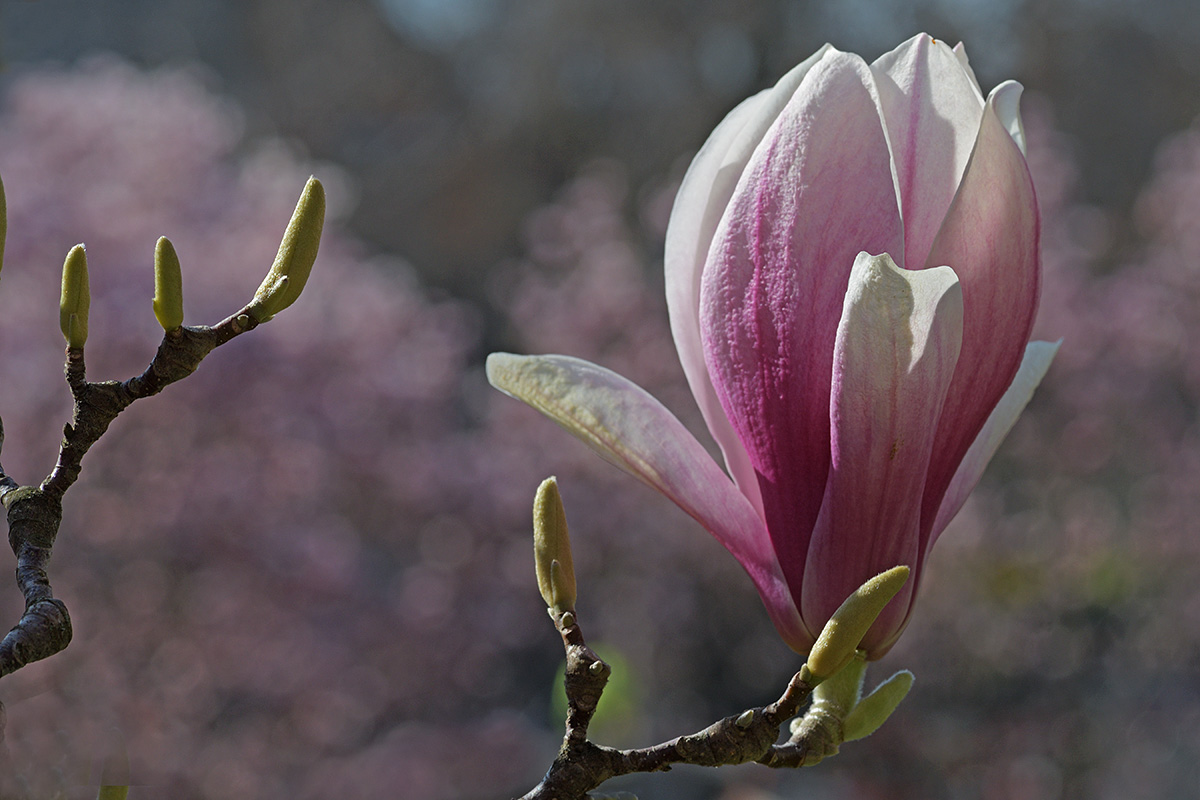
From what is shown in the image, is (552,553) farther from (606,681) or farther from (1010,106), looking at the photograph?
(1010,106)

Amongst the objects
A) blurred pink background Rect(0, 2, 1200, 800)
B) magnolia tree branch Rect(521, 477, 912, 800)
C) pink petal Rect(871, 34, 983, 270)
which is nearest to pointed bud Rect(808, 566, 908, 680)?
magnolia tree branch Rect(521, 477, 912, 800)

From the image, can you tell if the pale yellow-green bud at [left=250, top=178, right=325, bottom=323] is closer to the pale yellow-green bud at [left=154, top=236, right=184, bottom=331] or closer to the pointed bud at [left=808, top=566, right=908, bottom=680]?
the pale yellow-green bud at [left=154, top=236, right=184, bottom=331]

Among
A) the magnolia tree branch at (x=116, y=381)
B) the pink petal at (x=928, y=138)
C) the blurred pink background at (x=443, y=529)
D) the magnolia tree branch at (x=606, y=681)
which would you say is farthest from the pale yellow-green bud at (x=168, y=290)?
the blurred pink background at (x=443, y=529)

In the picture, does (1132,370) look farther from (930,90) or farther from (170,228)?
(930,90)

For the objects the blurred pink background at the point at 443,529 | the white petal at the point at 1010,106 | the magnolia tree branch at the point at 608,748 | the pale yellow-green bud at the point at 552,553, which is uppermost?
the blurred pink background at the point at 443,529

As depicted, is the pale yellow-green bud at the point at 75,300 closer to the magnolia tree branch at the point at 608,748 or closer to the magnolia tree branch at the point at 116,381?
the magnolia tree branch at the point at 116,381

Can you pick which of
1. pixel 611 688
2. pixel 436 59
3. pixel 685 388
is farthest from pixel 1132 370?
pixel 436 59

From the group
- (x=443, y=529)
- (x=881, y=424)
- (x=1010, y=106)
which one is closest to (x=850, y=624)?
(x=881, y=424)
